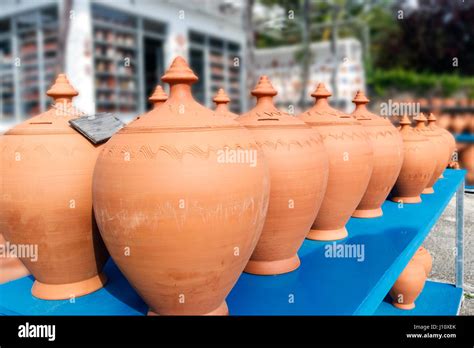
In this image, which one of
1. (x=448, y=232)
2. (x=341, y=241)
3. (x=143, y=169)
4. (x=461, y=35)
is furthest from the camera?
(x=461, y=35)

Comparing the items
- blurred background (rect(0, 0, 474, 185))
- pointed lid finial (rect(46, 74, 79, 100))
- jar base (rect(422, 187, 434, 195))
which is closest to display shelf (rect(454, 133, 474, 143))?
blurred background (rect(0, 0, 474, 185))

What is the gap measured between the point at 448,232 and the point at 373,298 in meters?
5.04

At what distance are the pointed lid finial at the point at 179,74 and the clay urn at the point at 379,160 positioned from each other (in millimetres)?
1297

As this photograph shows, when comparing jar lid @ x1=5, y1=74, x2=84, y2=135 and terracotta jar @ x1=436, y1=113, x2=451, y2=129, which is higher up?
terracotta jar @ x1=436, y1=113, x2=451, y2=129

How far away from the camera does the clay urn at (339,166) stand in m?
1.94

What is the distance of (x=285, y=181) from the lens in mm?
1535

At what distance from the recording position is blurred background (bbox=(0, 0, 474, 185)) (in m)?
7.66

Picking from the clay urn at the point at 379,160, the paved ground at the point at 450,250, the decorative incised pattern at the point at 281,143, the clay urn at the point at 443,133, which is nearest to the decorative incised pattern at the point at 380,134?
the clay urn at the point at 379,160

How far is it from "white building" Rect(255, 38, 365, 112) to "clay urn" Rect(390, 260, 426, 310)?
527 inches

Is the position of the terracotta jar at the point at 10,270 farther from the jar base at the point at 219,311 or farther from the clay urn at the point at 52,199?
the jar base at the point at 219,311

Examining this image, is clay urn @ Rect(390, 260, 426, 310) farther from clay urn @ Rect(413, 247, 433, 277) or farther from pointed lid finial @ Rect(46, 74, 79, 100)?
pointed lid finial @ Rect(46, 74, 79, 100)
